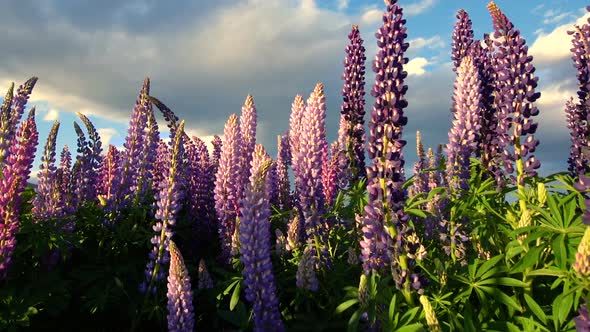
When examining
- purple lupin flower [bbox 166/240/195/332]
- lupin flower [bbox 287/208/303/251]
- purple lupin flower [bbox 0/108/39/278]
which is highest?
purple lupin flower [bbox 0/108/39/278]

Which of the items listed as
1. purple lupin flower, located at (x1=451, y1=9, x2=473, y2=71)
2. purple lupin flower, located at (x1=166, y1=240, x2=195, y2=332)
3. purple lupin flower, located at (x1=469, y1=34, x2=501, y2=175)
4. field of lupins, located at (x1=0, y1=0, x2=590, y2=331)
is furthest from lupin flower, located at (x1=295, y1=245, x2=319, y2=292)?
purple lupin flower, located at (x1=451, y1=9, x2=473, y2=71)

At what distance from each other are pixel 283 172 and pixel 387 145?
5646mm

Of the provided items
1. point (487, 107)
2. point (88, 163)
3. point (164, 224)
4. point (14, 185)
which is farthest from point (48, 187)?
point (487, 107)

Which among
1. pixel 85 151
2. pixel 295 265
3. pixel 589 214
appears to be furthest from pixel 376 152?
pixel 85 151

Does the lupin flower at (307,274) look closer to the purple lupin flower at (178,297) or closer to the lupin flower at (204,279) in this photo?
the purple lupin flower at (178,297)

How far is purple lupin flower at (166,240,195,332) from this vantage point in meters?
4.15

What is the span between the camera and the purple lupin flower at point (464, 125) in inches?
213

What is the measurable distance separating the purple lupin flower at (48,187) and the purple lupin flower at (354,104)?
11.8 feet

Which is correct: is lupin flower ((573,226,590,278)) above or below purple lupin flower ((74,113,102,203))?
below

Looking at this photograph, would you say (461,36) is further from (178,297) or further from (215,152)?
(178,297)

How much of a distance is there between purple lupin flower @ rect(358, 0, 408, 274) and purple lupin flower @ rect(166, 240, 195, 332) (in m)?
1.56

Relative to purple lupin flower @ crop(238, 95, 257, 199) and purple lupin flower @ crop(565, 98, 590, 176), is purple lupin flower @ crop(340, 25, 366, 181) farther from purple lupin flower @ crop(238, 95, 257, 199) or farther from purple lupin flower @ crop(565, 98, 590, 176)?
purple lupin flower @ crop(565, 98, 590, 176)

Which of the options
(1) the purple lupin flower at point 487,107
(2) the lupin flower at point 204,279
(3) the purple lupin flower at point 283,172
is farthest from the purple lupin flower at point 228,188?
(1) the purple lupin flower at point 487,107

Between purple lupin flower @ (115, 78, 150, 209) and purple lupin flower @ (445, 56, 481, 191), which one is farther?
purple lupin flower @ (115, 78, 150, 209)
